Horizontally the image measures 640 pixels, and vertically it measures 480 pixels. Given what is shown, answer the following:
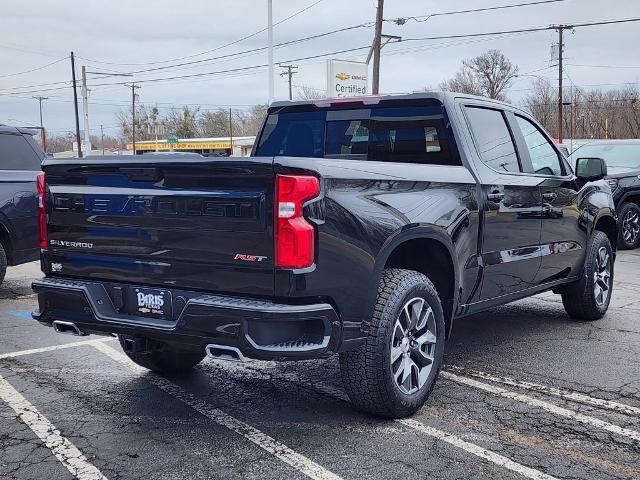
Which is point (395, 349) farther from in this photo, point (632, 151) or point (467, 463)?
point (632, 151)

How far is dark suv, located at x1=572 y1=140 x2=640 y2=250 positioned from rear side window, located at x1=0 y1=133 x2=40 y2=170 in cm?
879

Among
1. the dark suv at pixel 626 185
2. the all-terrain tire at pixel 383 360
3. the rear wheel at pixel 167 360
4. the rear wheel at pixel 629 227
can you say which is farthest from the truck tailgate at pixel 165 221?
the rear wheel at pixel 629 227

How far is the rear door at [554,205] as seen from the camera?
5.70 meters

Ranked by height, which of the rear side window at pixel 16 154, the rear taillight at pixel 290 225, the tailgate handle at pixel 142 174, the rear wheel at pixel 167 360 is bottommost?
the rear wheel at pixel 167 360

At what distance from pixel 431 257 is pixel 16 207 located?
5.49 meters

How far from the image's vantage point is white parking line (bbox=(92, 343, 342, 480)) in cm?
352

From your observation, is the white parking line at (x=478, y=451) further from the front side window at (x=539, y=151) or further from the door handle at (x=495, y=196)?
the front side window at (x=539, y=151)

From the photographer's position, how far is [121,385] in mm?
4930

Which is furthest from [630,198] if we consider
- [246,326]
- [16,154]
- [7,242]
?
[246,326]

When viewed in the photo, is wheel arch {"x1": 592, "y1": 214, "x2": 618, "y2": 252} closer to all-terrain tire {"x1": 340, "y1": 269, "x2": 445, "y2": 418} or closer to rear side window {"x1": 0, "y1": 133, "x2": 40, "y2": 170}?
all-terrain tire {"x1": 340, "y1": 269, "x2": 445, "y2": 418}

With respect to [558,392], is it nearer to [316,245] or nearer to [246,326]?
[316,245]

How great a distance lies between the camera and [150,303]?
382cm

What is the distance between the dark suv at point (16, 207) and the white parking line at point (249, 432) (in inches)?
141

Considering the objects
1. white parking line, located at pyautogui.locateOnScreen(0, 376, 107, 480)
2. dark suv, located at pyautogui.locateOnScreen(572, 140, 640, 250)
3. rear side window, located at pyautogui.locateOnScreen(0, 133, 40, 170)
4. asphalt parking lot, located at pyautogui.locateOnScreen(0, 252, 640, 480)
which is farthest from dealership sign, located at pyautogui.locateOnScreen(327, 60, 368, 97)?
white parking line, located at pyautogui.locateOnScreen(0, 376, 107, 480)
